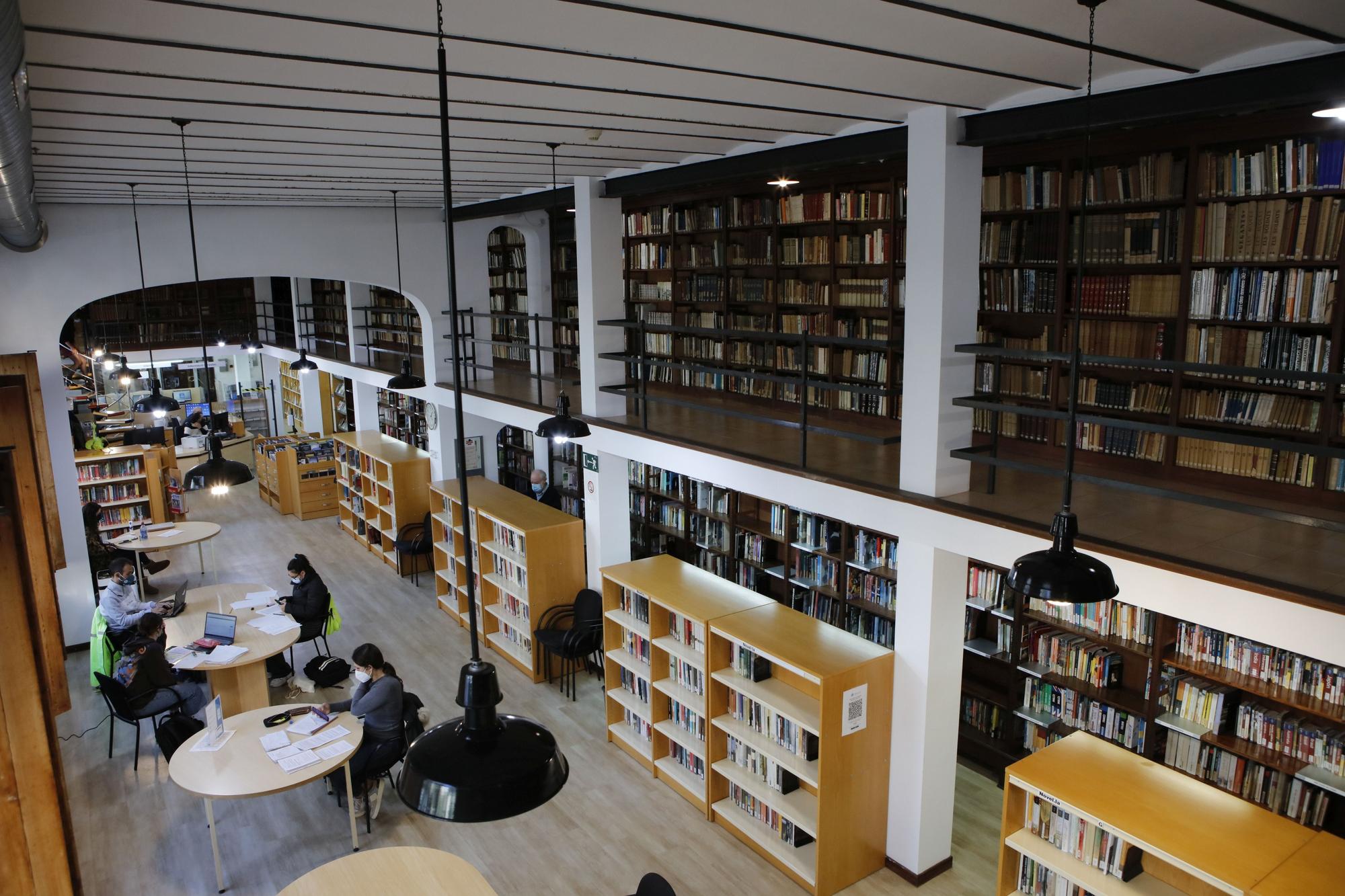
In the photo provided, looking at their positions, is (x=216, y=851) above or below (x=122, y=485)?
below

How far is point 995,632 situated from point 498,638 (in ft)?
16.5

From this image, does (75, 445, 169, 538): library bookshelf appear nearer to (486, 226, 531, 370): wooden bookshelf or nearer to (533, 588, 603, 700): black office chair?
(486, 226, 531, 370): wooden bookshelf

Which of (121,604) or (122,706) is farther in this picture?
(121,604)

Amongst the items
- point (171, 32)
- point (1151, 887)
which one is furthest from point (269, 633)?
point (1151, 887)

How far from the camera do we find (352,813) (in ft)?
19.2

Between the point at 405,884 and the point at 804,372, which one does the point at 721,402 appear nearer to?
the point at 804,372

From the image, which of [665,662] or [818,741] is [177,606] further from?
[818,741]

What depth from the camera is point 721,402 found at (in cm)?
840

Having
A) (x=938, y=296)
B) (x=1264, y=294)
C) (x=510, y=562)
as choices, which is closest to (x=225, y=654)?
(x=510, y=562)

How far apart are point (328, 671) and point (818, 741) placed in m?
4.92

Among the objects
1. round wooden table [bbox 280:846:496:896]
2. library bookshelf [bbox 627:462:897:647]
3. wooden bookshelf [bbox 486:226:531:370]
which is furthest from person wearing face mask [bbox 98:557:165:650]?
wooden bookshelf [bbox 486:226:531:370]

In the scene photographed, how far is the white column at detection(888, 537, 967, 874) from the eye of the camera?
5203mm

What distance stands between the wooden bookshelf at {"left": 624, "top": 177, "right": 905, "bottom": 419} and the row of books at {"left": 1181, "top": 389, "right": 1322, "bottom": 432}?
2.08 metres

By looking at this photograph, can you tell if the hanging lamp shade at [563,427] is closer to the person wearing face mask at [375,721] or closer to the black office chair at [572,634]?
the person wearing face mask at [375,721]
